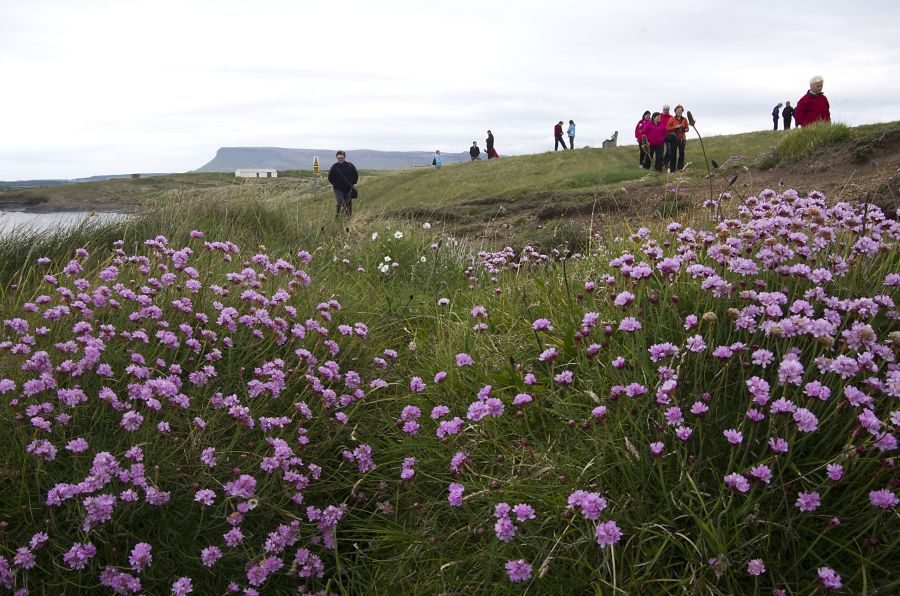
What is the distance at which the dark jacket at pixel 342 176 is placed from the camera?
49.9 feet

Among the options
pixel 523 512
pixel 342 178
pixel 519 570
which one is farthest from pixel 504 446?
pixel 342 178

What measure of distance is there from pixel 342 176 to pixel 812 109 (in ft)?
35.8

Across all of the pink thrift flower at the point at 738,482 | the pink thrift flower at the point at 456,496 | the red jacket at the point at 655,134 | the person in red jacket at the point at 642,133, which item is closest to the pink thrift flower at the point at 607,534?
the pink thrift flower at the point at 738,482

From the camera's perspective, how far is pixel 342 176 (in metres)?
15.1

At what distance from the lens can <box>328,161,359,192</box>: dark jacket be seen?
1520cm

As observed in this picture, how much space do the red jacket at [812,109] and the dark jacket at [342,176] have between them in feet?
34.4

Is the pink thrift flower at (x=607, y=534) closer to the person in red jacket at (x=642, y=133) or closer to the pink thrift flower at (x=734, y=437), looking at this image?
the pink thrift flower at (x=734, y=437)

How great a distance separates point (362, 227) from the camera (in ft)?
30.7

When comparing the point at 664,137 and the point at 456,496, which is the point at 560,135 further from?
the point at 456,496

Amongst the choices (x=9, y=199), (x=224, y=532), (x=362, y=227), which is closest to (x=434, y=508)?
(x=224, y=532)

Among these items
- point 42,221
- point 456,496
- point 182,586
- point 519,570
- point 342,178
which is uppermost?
point 342,178

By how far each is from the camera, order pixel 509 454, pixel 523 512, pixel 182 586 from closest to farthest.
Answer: pixel 523 512
pixel 182 586
pixel 509 454

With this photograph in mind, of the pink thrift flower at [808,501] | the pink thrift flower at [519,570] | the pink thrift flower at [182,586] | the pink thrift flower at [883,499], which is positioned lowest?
the pink thrift flower at [182,586]

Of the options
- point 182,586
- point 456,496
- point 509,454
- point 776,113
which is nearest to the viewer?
point 182,586
